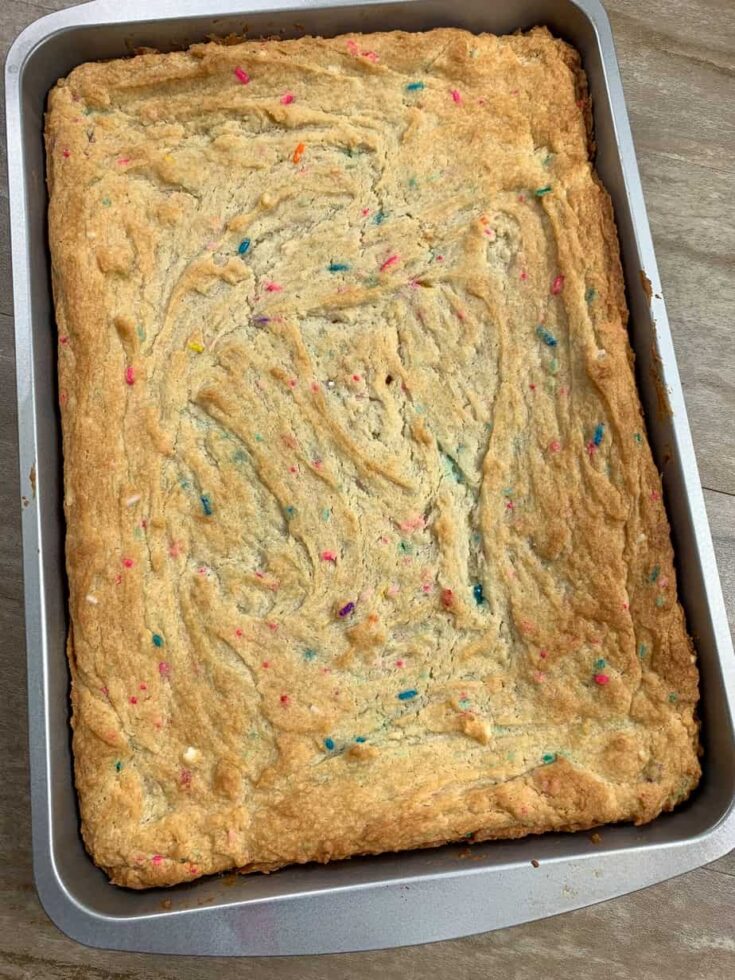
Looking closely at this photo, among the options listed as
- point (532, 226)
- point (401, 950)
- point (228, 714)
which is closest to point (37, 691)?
point (228, 714)

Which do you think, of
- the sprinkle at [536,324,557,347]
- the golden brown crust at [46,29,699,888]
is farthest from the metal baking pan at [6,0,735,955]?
the sprinkle at [536,324,557,347]

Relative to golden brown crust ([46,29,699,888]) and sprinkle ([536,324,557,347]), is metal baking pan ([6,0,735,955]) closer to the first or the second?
golden brown crust ([46,29,699,888])

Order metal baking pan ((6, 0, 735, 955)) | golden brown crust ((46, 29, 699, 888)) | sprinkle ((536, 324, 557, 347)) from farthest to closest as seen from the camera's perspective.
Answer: sprinkle ((536, 324, 557, 347))
golden brown crust ((46, 29, 699, 888))
metal baking pan ((6, 0, 735, 955))

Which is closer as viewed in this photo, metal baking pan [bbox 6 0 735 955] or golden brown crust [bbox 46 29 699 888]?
metal baking pan [bbox 6 0 735 955]

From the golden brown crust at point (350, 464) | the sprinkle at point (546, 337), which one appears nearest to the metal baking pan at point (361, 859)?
the golden brown crust at point (350, 464)

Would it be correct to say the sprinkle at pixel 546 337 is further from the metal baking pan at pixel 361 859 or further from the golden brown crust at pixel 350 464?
the metal baking pan at pixel 361 859

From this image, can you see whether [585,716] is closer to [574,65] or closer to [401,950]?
[401,950]

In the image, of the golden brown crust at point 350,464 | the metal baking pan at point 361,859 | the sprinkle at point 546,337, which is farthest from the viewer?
the sprinkle at point 546,337
